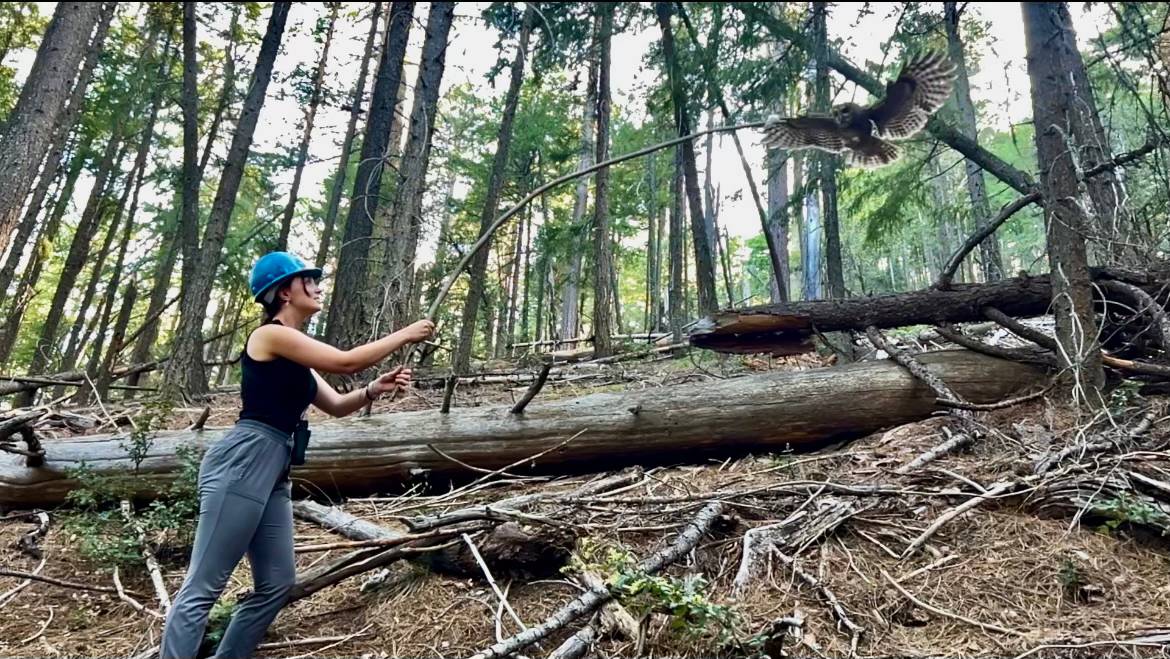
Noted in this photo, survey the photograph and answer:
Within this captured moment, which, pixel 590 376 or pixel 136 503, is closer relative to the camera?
pixel 136 503

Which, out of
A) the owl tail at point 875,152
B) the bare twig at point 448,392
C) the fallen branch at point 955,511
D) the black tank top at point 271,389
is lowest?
the fallen branch at point 955,511

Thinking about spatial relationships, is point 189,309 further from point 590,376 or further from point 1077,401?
point 1077,401

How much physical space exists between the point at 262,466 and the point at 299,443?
0.58 feet

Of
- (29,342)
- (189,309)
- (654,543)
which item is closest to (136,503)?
(654,543)

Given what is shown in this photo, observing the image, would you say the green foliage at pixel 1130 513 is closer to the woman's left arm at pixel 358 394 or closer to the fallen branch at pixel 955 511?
the fallen branch at pixel 955 511

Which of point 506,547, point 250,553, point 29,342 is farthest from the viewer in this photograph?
point 29,342

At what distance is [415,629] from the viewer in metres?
2.74

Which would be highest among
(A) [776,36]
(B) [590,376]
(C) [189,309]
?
(A) [776,36]

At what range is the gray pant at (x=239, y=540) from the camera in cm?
244

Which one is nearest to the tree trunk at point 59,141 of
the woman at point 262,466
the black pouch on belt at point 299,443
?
the woman at point 262,466

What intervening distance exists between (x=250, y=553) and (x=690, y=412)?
3136 millimetres

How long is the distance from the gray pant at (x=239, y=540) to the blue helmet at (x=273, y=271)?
597 mm

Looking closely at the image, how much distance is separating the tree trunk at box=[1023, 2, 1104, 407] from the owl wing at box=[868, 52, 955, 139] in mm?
581

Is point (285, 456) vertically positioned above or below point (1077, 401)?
below
